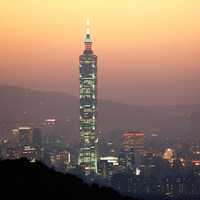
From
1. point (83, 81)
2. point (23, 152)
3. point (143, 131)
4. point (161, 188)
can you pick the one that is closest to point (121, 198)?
point (161, 188)

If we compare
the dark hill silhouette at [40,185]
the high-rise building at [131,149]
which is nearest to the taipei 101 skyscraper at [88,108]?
the high-rise building at [131,149]

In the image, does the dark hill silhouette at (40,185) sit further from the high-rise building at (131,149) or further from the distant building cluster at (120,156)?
the high-rise building at (131,149)

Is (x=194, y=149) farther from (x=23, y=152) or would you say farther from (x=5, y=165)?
(x=5, y=165)

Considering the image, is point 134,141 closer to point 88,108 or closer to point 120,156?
point 120,156

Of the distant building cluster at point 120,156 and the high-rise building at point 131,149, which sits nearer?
the distant building cluster at point 120,156

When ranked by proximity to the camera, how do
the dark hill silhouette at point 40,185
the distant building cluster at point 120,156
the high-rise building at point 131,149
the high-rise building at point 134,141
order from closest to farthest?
the dark hill silhouette at point 40,185 → the distant building cluster at point 120,156 → the high-rise building at point 131,149 → the high-rise building at point 134,141
